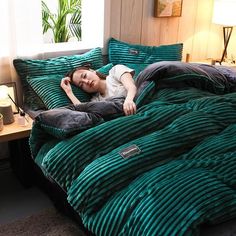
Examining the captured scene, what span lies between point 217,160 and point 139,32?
1.68 meters

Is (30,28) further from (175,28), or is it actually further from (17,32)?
(175,28)

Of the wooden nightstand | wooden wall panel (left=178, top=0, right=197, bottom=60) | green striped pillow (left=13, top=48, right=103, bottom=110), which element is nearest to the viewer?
the wooden nightstand

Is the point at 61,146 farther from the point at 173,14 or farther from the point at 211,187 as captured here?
the point at 173,14

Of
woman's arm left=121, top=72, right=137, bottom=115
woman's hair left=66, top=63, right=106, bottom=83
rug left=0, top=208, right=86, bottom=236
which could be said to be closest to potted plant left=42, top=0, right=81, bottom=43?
woman's hair left=66, top=63, right=106, bottom=83

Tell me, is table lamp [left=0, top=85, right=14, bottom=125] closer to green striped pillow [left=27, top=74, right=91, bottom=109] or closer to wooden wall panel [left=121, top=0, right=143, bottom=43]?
green striped pillow [left=27, top=74, right=91, bottom=109]

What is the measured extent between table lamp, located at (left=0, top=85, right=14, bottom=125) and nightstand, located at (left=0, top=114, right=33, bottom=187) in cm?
3

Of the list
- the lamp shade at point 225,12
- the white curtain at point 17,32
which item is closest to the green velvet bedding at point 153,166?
the white curtain at point 17,32

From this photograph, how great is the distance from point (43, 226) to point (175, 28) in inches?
75.9

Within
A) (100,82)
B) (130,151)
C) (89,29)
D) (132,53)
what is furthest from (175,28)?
(130,151)

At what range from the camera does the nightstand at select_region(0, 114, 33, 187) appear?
1856 millimetres

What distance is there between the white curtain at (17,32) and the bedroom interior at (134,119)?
0.8 inches

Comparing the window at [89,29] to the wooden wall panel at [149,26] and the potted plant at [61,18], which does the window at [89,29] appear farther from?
the wooden wall panel at [149,26]

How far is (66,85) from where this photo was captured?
2070 millimetres

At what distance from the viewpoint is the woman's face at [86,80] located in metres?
2.10
